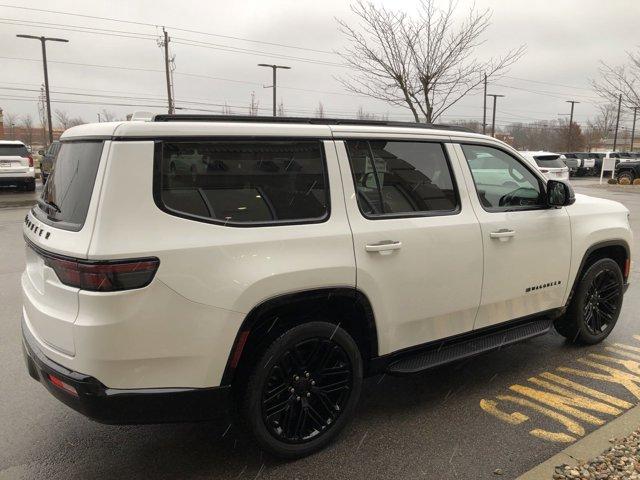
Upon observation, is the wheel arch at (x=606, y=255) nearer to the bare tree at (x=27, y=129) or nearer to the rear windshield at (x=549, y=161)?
the rear windshield at (x=549, y=161)

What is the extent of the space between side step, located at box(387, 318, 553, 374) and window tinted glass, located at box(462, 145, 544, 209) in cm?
93

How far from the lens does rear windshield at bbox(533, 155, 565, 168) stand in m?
20.8

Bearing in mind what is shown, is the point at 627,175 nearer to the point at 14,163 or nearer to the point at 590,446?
the point at 14,163

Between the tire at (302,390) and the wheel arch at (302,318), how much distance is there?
0.07m

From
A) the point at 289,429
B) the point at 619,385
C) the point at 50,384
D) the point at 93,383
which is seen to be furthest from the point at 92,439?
the point at 619,385

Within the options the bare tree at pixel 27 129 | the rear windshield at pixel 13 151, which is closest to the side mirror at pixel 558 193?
the rear windshield at pixel 13 151

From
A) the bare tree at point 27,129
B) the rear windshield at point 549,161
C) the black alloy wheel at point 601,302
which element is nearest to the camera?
the black alloy wheel at point 601,302

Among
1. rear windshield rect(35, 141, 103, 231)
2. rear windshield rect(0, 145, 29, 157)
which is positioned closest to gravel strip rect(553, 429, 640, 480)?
rear windshield rect(35, 141, 103, 231)

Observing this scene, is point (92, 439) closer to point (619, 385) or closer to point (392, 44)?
point (619, 385)

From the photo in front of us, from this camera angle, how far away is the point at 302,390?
2.82 meters

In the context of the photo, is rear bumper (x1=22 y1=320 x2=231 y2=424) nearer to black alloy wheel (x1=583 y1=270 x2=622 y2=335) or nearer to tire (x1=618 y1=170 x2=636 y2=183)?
black alloy wheel (x1=583 y1=270 x2=622 y2=335)

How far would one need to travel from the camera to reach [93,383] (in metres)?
2.28

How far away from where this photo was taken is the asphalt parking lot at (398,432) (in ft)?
9.21

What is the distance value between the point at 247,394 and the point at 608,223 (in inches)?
135
